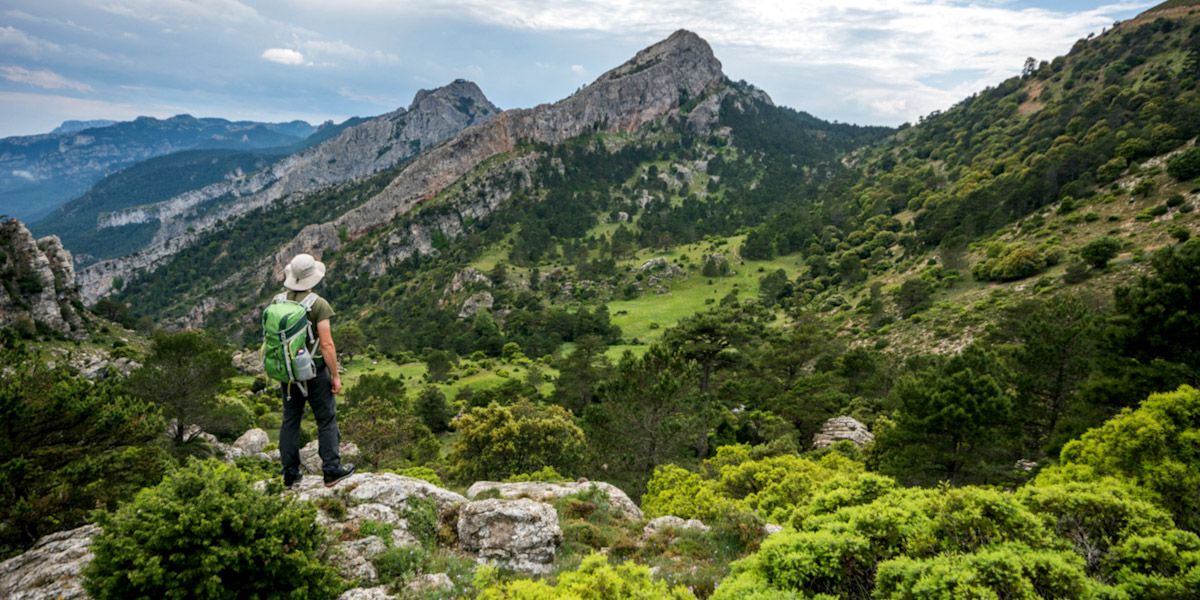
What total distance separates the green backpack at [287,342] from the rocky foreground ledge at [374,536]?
184 centimetres

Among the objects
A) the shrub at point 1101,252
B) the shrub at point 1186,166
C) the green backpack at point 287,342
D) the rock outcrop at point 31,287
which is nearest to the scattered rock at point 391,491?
the green backpack at point 287,342

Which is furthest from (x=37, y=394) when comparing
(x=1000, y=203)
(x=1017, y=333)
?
(x=1000, y=203)

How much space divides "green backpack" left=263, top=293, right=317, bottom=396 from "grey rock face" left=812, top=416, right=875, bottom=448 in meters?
30.5

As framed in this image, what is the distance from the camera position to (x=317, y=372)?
26.0 feet

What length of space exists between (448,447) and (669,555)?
112ft

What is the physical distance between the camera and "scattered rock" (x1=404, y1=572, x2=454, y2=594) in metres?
7.26

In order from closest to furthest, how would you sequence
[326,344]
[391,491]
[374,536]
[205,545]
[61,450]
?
[205,545], [326,344], [374,536], [391,491], [61,450]

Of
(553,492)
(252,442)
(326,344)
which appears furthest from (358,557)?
(252,442)

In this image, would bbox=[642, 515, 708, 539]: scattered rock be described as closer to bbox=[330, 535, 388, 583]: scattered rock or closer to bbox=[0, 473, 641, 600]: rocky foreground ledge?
bbox=[0, 473, 641, 600]: rocky foreground ledge

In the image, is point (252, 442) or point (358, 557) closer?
point (358, 557)

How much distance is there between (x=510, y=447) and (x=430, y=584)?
19398 mm

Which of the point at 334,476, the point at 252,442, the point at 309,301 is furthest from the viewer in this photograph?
the point at 252,442

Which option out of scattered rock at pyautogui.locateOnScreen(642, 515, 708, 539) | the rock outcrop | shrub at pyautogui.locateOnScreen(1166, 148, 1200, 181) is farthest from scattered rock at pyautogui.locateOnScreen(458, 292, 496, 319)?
shrub at pyautogui.locateOnScreen(1166, 148, 1200, 181)

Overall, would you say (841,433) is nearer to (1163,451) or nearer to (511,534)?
(1163,451)
